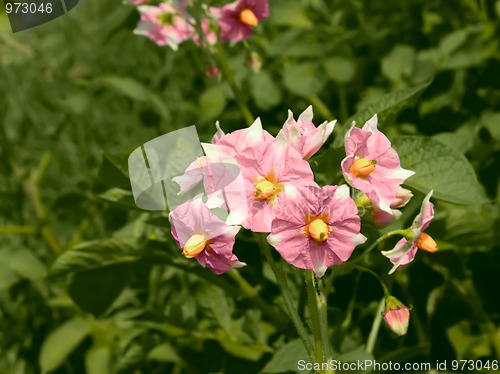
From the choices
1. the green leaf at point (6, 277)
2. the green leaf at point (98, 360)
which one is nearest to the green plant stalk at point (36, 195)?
the green leaf at point (6, 277)

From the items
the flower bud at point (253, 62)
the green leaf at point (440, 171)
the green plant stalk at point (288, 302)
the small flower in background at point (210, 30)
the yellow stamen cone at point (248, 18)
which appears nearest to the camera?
the green plant stalk at point (288, 302)

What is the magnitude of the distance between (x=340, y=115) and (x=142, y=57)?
1.47 meters

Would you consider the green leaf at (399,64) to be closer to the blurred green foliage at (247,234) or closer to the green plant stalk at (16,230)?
the blurred green foliage at (247,234)

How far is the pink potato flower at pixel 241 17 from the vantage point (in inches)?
60.6

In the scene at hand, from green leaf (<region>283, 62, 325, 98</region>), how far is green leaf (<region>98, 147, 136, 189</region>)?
2.42 ft

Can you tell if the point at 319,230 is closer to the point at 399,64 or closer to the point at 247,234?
the point at 247,234

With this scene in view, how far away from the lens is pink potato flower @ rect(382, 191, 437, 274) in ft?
3.23

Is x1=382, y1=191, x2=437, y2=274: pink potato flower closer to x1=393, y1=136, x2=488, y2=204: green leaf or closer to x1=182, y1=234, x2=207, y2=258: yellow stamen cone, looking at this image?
x1=393, y1=136, x2=488, y2=204: green leaf

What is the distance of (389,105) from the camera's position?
1196 millimetres

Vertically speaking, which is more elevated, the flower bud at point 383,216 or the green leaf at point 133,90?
the flower bud at point 383,216

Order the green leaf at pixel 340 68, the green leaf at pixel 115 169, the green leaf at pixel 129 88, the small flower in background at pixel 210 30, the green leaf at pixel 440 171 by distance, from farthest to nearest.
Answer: the green leaf at pixel 129 88 < the green leaf at pixel 340 68 < the small flower in background at pixel 210 30 < the green leaf at pixel 115 169 < the green leaf at pixel 440 171

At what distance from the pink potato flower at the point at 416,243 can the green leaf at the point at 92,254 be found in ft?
2.11

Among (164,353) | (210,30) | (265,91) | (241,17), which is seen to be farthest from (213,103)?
(164,353)

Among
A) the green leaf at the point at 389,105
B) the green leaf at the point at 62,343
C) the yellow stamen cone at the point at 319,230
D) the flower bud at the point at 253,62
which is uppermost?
the green leaf at the point at 389,105
